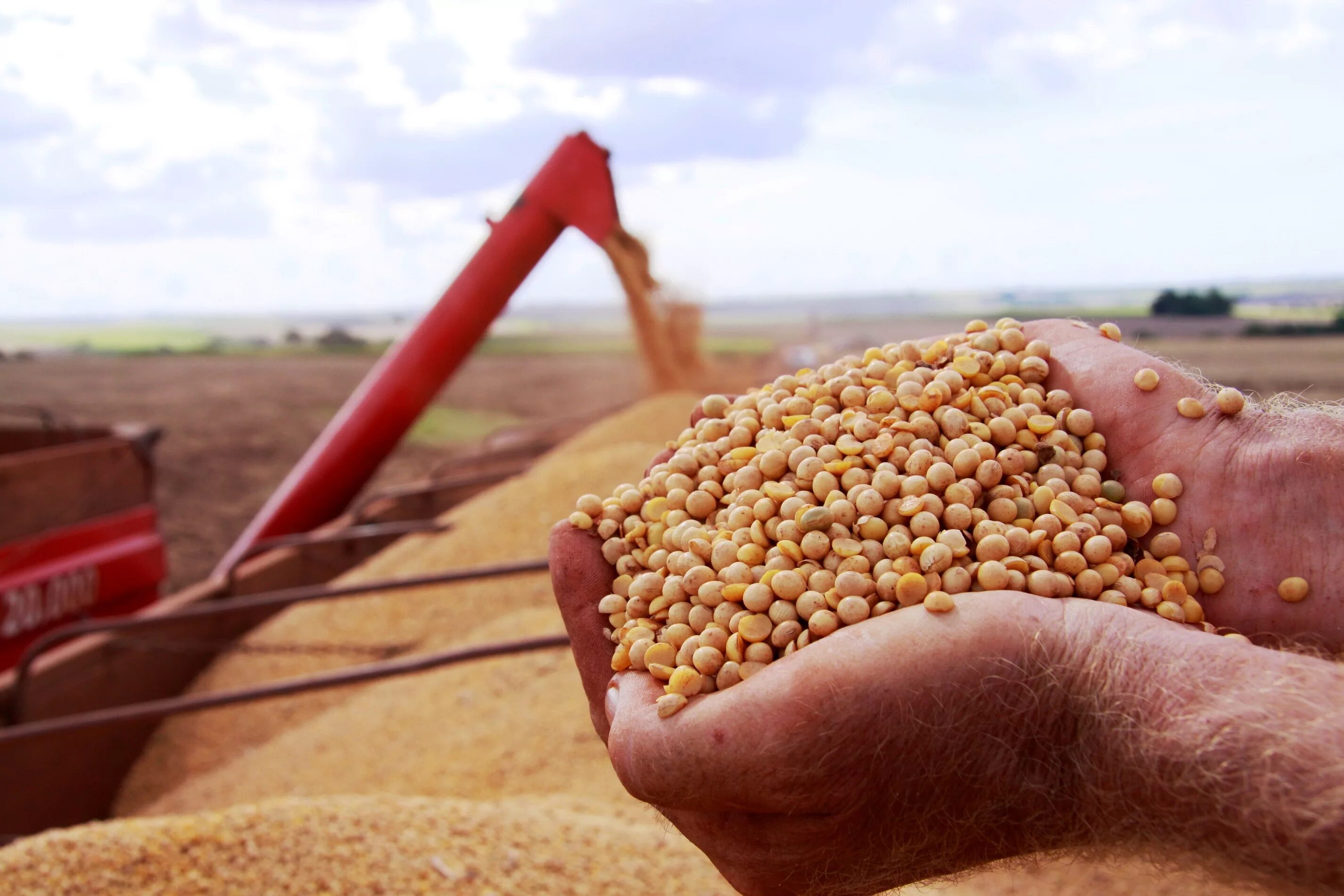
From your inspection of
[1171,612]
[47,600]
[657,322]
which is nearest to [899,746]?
[1171,612]

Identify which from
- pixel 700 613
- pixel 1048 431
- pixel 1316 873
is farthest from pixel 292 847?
pixel 1316 873

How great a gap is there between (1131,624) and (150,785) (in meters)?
3.60

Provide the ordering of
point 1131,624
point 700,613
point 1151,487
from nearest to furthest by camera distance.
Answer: point 1131,624, point 700,613, point 1151,487

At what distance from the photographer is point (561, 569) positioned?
148 centimetres

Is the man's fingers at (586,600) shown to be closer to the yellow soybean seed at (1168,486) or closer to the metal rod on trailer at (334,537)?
the yellow soybean seed at (1168,486)

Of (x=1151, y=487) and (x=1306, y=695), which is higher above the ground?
(x=1151, y=487)

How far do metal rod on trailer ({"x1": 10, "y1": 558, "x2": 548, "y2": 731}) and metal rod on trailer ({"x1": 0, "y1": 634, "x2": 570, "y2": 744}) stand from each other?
24 centimetres

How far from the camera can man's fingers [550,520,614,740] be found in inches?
56.4

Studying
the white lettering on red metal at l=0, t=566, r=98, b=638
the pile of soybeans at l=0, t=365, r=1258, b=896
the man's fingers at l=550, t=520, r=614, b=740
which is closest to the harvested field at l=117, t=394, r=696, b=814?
the pile of soybeans at l=0, t=365, r=1258, b=896

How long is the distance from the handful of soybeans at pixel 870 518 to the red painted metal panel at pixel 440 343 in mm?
3384

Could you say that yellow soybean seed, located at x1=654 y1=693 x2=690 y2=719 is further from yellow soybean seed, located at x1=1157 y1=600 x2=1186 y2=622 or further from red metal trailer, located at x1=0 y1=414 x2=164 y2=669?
red metal trailer, located at x1=0 y1=414 x2=164 y2=669

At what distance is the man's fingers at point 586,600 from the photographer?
1433 millimetres

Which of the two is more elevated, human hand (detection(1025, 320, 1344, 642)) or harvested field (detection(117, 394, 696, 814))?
human hand (detection(1025, 320, 1344, 642))

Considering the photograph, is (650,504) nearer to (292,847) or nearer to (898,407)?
(898,407)
